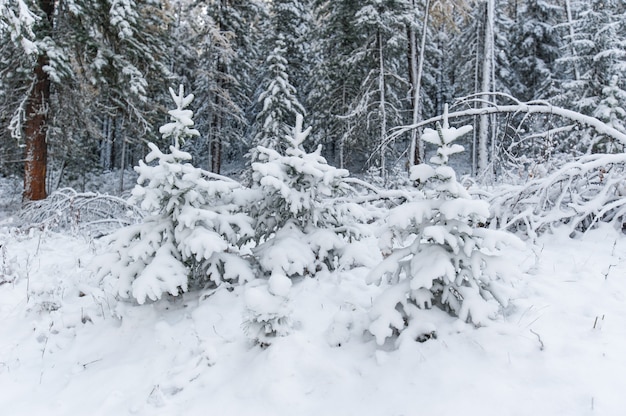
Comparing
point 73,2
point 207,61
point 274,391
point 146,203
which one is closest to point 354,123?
point 207,61

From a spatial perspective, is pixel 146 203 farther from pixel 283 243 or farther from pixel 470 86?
pixel 470 86

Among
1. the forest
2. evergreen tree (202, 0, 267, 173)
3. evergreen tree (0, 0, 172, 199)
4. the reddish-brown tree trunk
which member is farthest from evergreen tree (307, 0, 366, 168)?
the reddish-brown tree trunk

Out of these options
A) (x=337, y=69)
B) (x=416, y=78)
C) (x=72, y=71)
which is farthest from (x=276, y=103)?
(x=72, y=71)

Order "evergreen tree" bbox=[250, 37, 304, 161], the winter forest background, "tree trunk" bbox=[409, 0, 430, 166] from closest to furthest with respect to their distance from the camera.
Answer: the winter forest background → "tree trunk" bbox=[409, 0, 430, 166] → "evergreen tree" bbox=[250, 37, 304, 161]

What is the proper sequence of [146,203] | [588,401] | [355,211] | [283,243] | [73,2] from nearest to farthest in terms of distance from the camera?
[588,401] → [146,203] → [283,243] → [355,211] → [73,2]

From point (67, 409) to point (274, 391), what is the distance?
5.54ft

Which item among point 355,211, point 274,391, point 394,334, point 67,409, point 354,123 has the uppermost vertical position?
point 354,123

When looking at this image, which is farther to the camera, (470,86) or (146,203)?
(470,86)

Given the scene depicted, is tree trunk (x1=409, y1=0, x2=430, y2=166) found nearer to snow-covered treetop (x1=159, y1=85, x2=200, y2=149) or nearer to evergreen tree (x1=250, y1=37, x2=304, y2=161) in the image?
evergreen tree (x1=250, y1=37, x2=304, y2=161)

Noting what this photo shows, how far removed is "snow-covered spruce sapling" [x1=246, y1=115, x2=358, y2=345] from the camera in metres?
4.24

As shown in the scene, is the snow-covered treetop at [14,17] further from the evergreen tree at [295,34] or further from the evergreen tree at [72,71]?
the evergreen tree at [295,34]

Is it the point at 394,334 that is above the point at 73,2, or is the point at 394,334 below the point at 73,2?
below

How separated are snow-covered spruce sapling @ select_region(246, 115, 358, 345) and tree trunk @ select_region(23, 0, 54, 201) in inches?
362

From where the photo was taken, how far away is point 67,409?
3.21 m
